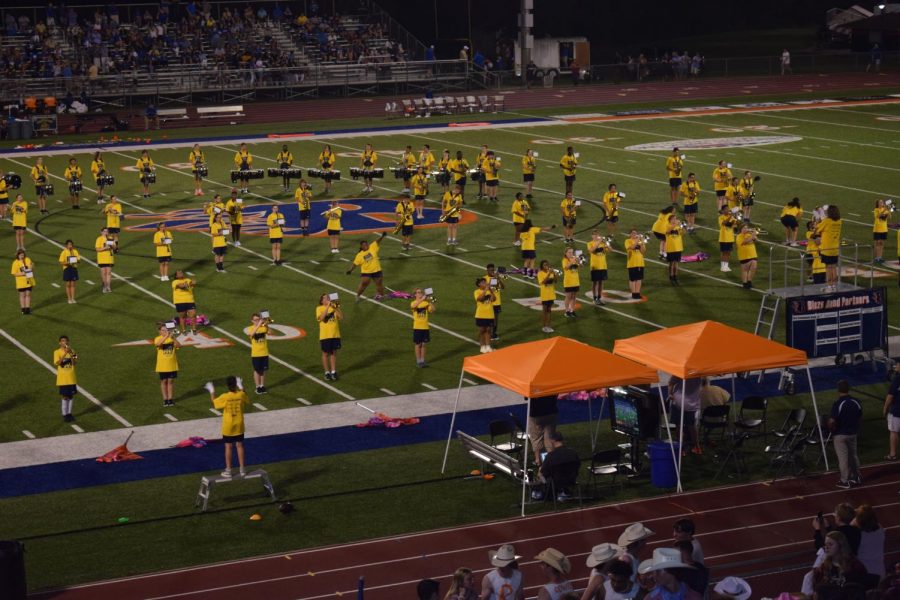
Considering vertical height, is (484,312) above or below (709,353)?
below

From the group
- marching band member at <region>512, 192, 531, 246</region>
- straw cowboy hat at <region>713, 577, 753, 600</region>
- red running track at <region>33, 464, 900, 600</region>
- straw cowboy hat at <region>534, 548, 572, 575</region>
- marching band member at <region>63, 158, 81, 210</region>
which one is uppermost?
marching band member at <region>63, 158, 81, 210</region>

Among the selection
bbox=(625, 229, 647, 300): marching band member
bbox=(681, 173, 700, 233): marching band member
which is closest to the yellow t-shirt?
bbox=(625, 229, 647, 300): marching band member

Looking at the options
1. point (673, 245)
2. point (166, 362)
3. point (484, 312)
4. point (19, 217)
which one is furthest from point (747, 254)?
point (19, 217)

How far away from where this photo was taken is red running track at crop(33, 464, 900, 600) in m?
13.3

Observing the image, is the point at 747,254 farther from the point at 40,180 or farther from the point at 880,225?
the point at 40,180

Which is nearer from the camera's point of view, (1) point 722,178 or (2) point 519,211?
(2) point 519,211

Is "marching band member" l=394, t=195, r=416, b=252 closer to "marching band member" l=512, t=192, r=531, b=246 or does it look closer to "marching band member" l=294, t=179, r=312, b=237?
"marching band member" l=512, t=192, r=531, b=246

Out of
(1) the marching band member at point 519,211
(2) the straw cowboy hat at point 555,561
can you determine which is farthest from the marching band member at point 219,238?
(2) the straw cowboy hat at point 555,561

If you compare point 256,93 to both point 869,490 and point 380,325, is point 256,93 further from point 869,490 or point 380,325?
point 869,490

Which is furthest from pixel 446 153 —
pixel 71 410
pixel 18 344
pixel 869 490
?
pixel 869 490

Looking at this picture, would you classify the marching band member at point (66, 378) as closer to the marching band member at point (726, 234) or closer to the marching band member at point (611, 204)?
the marching band member at point (726, 234)

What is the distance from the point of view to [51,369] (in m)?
21.7

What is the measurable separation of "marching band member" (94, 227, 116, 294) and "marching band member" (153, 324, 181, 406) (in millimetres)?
7220

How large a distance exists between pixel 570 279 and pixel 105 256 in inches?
361
